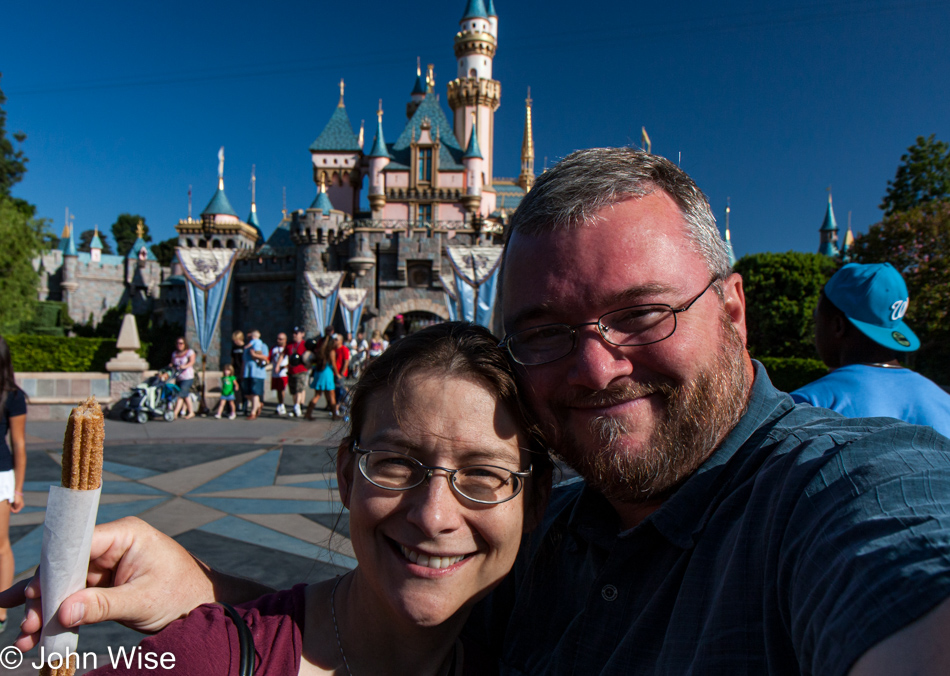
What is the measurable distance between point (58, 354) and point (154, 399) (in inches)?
250

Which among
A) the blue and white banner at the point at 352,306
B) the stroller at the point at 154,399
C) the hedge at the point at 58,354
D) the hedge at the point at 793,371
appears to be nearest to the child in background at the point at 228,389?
the stroller at the point at 154,399

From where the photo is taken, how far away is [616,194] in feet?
3.92

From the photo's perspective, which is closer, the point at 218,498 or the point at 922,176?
the point at 218,498

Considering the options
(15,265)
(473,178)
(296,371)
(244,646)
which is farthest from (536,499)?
(473,178)

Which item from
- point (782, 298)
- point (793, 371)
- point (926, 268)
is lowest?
point (793, 371)

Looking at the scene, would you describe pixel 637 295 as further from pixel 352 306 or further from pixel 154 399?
pixel 352 306

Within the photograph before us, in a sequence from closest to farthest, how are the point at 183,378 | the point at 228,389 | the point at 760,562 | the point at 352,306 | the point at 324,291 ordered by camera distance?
the point at 760,562, the point at 183,378, the point at 228,389, the point at 324,291, the point at 352,306

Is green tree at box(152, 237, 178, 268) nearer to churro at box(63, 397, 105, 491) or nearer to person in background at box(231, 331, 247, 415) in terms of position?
person in background at box(231, 331, 247, 415)

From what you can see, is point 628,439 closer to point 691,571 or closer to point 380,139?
point 691,571

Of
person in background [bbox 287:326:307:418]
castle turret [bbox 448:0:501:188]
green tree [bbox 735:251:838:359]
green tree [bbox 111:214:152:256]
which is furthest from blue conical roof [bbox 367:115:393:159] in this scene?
green tree [bbox 111:214:152:256]

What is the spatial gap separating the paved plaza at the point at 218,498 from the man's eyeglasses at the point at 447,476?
97cm

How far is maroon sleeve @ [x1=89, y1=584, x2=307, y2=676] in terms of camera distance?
975 millimetres

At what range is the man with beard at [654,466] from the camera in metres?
0.79

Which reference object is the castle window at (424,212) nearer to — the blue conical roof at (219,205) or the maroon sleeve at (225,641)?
the blue conical roof at (219,205)
